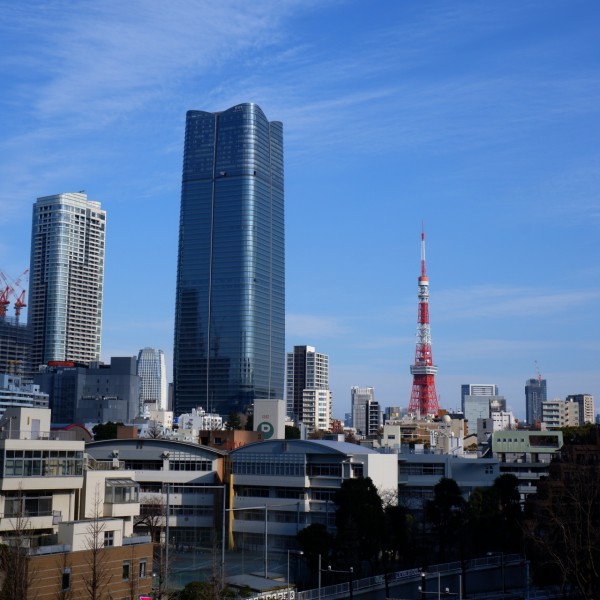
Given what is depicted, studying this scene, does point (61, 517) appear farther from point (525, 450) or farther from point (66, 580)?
point (525, 450)

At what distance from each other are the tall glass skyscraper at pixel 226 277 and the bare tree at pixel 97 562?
422ft

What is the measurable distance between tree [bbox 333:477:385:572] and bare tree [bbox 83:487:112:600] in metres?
17.1

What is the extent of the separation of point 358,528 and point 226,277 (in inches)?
4572

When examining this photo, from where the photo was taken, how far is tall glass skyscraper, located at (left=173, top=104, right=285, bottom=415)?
15775 cm

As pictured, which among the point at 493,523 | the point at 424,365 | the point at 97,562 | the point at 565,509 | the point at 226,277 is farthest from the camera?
the point at 226,277

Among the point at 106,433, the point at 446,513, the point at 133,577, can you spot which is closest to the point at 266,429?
the point at 106,433

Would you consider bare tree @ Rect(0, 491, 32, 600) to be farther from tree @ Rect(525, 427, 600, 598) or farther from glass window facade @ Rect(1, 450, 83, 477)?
tree @ Rect(525, 427, 600, 598)

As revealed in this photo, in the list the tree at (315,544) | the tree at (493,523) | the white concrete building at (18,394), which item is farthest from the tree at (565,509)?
the white concrete building at (18,394)

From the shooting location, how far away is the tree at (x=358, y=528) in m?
43.2

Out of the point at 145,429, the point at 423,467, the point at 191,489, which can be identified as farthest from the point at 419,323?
the point at 191,489

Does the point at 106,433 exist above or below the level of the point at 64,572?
above

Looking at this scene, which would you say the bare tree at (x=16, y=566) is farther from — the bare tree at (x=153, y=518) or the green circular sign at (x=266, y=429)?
the green circular sign at (x=266, y=429)

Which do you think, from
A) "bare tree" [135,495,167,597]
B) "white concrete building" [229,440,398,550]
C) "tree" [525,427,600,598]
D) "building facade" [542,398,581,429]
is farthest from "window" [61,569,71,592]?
"building facade" [542,398,581,429]

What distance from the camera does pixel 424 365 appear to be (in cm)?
13425
